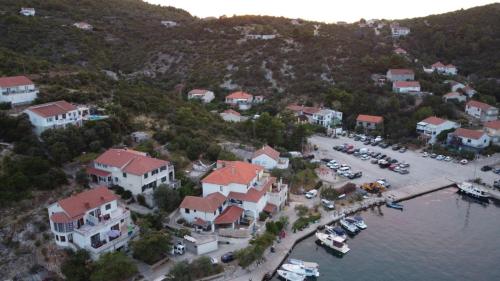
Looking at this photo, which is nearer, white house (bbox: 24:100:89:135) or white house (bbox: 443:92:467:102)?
white house (bbox: 24:100:89:135)

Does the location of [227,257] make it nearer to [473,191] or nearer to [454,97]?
[473,191]

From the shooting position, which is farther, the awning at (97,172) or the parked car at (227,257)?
the awning at (97,172)

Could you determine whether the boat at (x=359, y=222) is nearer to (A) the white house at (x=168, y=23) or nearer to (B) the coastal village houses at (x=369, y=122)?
(B) the coastal village houses at (x=369, y=122)

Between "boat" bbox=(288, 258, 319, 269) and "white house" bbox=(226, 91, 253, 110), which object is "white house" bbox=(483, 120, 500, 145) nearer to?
"white house" bbox=(226, 91, 253, 110)

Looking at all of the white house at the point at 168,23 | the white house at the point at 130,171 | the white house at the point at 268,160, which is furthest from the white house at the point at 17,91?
the white house at the point at 168,23

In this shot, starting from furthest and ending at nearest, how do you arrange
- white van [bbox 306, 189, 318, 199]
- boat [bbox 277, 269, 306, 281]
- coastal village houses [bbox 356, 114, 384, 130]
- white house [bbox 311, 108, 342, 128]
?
white house [bbox 311, 108, 342, 128], coastal village houses [bbox 356, 114, 384, 130], white van [bbox 306, 189, 318, 199], boat [bbox 277, 269, 306, 281]

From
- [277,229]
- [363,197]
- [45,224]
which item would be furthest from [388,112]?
[45,224]

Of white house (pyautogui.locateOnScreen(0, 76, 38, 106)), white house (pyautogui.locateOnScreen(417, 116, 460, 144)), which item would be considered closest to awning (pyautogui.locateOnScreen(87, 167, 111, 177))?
white house (pyautogui.locateOnScreen(0, 76, 38, 106))
